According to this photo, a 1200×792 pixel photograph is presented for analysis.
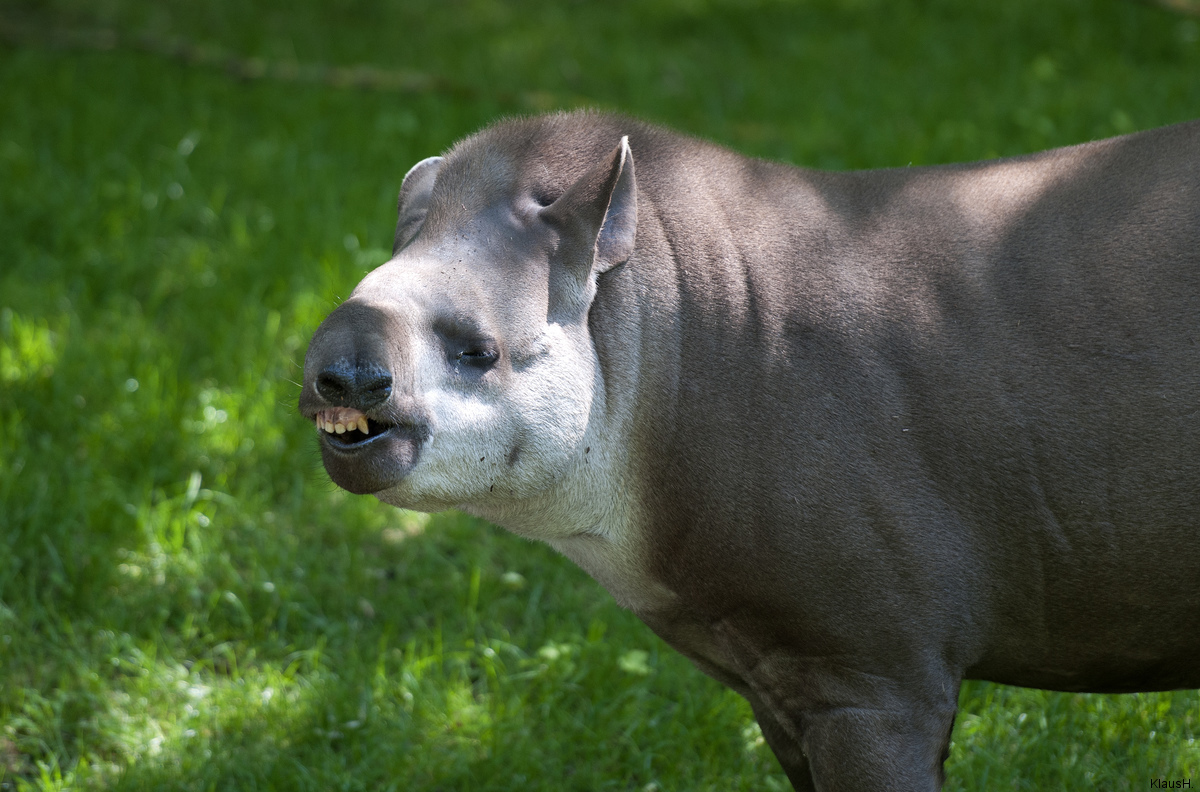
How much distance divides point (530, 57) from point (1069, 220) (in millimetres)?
6116

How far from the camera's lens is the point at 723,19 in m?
8.73

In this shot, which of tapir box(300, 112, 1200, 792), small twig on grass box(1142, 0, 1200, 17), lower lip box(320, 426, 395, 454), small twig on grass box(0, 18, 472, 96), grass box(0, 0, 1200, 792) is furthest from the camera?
small twig on grass box(0, 18, 472, 96)

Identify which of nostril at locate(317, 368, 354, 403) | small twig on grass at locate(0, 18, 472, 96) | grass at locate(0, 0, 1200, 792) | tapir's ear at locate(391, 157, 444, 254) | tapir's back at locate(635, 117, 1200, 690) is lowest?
grass at locate(0, 0, 1200, 792)

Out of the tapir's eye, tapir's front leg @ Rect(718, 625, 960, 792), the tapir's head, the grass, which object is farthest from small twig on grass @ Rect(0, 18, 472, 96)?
tapir's front leg @ Rect(718, 625, 960, 792)

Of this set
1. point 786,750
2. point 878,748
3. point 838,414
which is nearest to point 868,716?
point 878,748

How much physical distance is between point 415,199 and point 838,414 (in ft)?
3.63

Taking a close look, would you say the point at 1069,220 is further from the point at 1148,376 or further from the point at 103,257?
the point at 103,257

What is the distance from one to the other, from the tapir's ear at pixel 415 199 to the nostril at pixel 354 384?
58 centimetres

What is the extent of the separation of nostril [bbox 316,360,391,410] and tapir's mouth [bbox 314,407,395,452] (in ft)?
0.12

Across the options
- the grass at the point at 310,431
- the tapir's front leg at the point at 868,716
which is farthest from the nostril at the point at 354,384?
the grass at the point at 310,431

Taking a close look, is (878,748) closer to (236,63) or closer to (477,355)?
(477,355)

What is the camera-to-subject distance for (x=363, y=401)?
2314 millimetres

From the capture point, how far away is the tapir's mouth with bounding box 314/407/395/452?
237 centimetres

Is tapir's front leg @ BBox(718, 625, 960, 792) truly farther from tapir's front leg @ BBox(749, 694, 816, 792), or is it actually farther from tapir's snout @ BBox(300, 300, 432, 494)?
tapir's snout @ BBox(300, 300, 432, 494)
